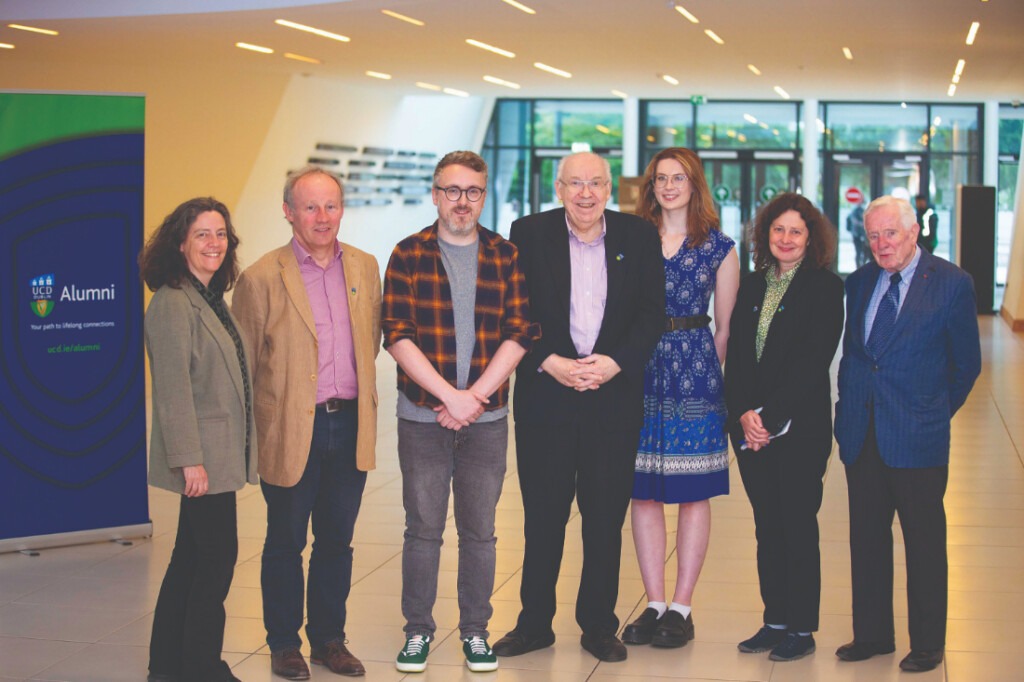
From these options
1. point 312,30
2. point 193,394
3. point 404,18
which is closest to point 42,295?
point 193,394

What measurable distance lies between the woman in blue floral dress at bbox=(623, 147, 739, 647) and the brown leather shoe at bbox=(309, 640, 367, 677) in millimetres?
958

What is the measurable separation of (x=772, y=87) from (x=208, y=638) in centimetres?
1647

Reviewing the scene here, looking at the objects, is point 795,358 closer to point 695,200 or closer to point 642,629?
point 695,200

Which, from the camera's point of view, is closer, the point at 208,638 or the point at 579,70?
the point at 208,638

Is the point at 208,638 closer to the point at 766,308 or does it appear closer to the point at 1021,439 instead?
the point at 766,308

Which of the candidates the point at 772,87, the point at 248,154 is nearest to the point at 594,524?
the point at 248,154

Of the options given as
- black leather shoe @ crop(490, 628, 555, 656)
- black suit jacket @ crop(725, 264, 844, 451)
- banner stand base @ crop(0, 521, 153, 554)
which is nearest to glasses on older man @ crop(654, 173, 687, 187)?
black suit jacket @ crop(725, 264, 844, 451)

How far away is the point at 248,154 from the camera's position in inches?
576

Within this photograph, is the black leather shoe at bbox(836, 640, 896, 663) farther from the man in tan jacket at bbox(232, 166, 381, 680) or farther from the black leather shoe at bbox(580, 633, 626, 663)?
the man in tan jacket at bbox(232, 166, 381, 680)

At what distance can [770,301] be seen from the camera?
14.3 ft

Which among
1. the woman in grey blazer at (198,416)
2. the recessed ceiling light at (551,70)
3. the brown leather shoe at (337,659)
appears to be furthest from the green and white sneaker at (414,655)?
the recessed ceiling light at (551,70)

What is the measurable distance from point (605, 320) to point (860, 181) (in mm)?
21347

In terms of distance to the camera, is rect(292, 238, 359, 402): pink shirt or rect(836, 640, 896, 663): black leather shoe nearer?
rect(292, 238, 359, 402): pink shirt

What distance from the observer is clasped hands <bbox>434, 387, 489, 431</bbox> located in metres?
3.99
